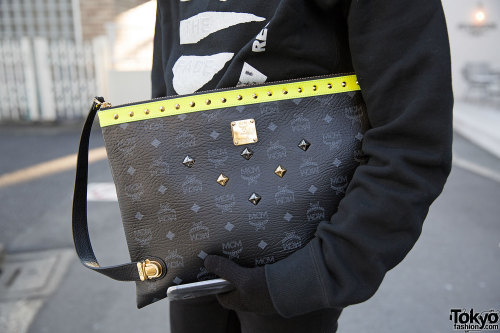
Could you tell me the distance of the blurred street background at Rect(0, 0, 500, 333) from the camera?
2578 millimetres

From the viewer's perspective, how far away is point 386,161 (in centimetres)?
75

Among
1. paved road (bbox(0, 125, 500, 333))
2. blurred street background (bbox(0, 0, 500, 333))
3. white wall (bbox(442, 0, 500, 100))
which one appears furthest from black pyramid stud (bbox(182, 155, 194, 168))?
white wall (bbox(442, 0, 500, 100))

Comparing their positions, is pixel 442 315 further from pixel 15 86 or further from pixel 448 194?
pixel 15 86

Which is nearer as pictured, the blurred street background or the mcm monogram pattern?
the mcm monogram pattern

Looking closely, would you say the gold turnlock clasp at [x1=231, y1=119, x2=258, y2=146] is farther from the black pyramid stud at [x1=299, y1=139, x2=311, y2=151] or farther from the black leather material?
the black leather material

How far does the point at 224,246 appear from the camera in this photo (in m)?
0.87

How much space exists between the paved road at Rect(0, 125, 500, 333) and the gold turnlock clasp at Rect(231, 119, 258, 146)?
193cm

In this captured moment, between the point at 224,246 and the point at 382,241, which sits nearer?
the point at 382,241

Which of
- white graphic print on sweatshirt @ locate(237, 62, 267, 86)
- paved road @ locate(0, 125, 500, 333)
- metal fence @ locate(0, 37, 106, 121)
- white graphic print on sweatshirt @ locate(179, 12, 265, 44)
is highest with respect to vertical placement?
white graphic print on sweatshirt @ locate(179, 12, 265, 44)

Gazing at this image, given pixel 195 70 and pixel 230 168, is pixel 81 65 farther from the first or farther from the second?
pixel 230 168

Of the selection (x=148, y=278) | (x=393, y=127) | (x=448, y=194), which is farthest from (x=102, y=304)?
(x=448, y=194)

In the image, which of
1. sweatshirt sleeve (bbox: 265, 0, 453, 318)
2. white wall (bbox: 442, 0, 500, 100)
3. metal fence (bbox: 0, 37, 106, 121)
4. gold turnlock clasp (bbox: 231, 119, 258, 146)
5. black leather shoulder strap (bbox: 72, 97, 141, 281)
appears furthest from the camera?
white wall (bbox: 442, 0, 500, 100)

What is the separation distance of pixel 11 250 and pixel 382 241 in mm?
3303

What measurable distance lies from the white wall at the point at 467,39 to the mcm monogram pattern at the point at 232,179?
13.0 m
